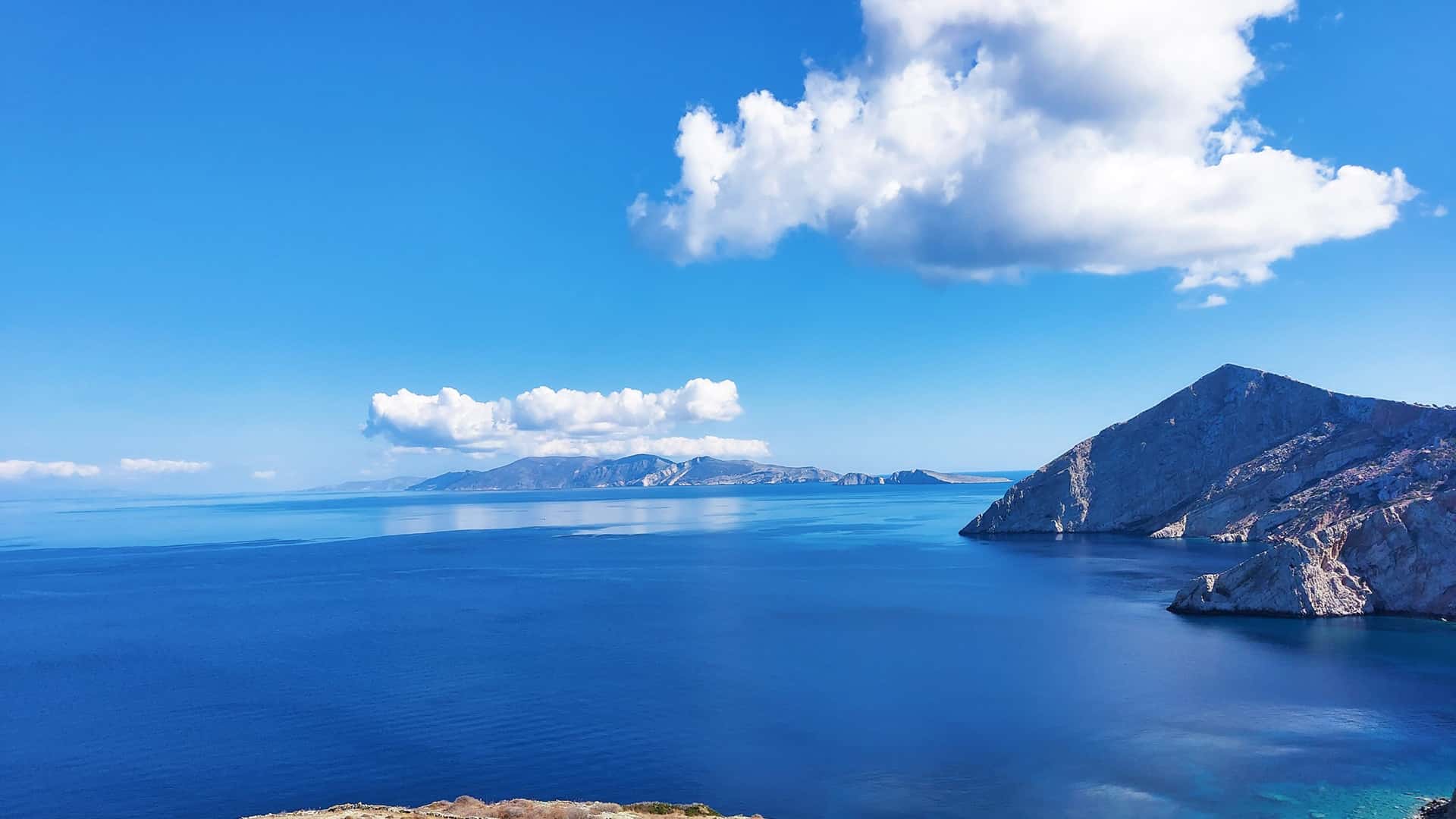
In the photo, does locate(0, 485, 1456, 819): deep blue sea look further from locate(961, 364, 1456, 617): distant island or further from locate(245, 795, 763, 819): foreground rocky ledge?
locate(961, 364, 1456, 617): distant island

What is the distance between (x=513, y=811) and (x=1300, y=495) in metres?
166

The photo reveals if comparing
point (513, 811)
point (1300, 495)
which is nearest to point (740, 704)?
point (513, 811)

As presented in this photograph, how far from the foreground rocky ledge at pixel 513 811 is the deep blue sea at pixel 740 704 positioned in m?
3.39

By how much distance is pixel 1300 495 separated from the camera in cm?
15300

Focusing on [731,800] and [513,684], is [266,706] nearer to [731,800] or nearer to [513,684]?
[513,684]

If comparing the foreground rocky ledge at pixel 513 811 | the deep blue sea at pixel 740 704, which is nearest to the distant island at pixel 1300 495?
the deep blue sea at pixel 740 704

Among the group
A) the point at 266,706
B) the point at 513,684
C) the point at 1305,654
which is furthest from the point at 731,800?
the point at 1305,654

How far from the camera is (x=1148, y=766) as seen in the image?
48.3 metres

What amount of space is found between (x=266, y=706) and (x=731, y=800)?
42298 millimetres

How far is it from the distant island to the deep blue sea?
4.42 meters

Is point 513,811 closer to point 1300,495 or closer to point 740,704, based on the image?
point 740,704

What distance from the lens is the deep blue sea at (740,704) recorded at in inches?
1818

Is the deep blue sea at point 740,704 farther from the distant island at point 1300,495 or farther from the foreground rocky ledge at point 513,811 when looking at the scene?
the distant island at point 1300,495

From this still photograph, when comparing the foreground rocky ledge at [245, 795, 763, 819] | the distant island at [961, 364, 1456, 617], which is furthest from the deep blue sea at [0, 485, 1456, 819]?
the distant island at [961, 364, 1456, 617]
